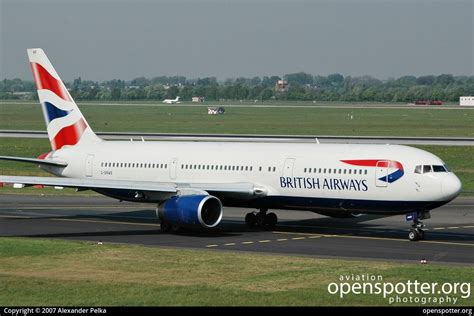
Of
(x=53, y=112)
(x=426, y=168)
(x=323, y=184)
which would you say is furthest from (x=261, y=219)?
(x=53, y=112)

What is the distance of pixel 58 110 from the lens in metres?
54.6

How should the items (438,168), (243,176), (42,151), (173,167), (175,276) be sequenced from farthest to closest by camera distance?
(42,151) → (173,167) → (243,176) → (438,168) → (175,276)

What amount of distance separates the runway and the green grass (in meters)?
Answer: 2.67

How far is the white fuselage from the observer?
4366 centimetres

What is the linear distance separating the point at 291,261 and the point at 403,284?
6.19m

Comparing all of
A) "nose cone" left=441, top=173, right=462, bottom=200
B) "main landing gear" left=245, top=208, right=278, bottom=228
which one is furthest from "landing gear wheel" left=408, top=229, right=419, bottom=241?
"main landing gear" left=245, top=208, right=278, bottom=228

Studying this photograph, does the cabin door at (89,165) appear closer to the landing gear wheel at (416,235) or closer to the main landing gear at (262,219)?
the main landing gear at (262,219)

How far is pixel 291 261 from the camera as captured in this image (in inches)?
1449

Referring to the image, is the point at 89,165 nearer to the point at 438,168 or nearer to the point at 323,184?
the point at 323,184

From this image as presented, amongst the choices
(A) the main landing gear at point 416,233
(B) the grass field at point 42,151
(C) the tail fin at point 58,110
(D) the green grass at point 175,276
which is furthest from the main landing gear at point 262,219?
(B) the grass field at point 42,151

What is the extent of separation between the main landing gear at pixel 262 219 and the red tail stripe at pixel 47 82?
42.3ft

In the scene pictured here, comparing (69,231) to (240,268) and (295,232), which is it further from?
(240,268)

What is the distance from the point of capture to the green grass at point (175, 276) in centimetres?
2905

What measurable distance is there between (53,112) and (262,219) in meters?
13.8
